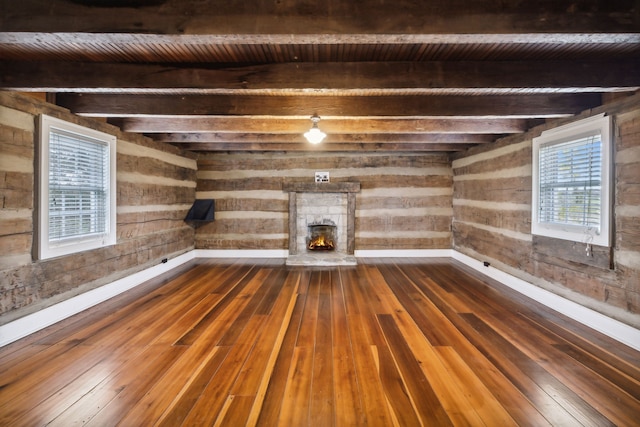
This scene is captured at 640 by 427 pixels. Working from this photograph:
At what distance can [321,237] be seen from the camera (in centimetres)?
742

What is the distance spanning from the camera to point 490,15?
1.94 metres

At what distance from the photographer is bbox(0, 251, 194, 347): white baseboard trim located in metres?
2.97

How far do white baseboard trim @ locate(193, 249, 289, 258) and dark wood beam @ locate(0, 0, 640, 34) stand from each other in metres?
5.44

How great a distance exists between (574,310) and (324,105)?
12.6 ft

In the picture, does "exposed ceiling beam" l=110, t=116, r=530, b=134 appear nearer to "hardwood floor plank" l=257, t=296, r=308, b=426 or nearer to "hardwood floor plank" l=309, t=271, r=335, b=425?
"hardwood floor plank" l=309, t=271, r=335, b=425

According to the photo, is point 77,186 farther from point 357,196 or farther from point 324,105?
point 357,196

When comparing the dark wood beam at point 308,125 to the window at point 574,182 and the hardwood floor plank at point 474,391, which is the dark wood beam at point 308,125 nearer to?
the window at point 574,182

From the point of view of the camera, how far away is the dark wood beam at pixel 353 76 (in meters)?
2.73

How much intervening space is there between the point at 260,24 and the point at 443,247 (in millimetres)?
6378

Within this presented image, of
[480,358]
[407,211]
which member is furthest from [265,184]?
[480,358]

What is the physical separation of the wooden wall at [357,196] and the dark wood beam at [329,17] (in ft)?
16.1

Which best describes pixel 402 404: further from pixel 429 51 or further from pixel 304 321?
pixel 429 51

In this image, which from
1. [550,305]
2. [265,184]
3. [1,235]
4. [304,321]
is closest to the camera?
[1,235]

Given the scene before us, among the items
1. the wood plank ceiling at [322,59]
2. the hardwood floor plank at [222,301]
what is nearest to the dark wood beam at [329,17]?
the wood plank ceiling at [322,59]
